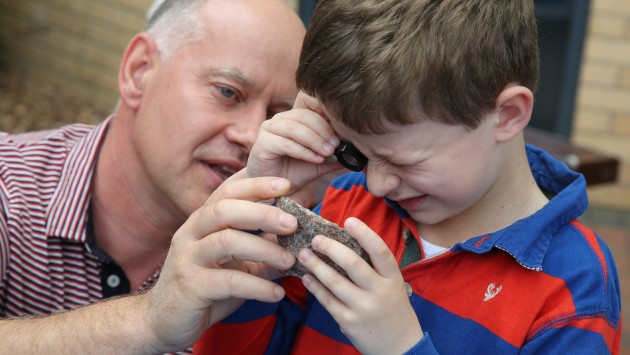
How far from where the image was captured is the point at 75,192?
2.63 m

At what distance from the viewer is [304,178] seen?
209 centimetres

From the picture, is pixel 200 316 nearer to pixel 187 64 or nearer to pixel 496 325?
pixel 496 325

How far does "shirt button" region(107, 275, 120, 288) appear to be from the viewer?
2.58 meters

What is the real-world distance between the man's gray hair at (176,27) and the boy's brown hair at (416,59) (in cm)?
90

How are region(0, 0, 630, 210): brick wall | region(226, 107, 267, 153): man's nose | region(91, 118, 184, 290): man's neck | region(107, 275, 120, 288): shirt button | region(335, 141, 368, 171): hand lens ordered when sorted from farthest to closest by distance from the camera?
region(0, 0, 630, 210): brick wall, region(91, 118, 184, 290): man's neck, region(107, 275, 120, 288): shirt button, region(226, 107, 267, 153): man's nose, region(335, 141, 368, 171): hand lens

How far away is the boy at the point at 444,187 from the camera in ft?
5.59

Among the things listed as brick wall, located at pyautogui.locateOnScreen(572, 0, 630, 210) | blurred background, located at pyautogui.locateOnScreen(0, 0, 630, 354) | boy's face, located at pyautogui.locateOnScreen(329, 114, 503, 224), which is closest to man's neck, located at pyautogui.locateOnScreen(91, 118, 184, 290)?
boy's face, located at pyautogui.locateOnScreen(329, 114, 503, 224)

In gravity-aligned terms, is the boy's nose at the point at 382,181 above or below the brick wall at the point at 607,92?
above

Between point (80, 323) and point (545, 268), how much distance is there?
3.53 ft

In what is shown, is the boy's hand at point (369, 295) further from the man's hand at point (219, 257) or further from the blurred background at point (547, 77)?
the blurred background at point (547, 77)

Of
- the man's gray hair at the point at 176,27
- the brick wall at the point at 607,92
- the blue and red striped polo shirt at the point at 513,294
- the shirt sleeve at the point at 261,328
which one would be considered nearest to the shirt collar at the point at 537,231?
the blue and red striped polo shirt at the point at 513,294

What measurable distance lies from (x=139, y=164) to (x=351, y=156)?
996 millimetres

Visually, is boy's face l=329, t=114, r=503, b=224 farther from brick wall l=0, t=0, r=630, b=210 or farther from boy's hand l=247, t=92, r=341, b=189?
brick wall l=0, t=0, r=630, b=210

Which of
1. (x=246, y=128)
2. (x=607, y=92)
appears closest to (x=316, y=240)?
(x=246, y=128)
